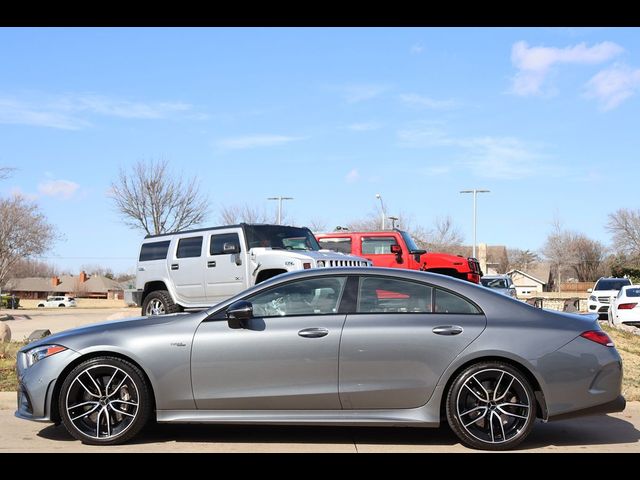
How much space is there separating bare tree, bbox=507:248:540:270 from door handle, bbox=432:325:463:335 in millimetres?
95722

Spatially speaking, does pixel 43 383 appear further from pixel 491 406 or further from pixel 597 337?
pixel 597 337

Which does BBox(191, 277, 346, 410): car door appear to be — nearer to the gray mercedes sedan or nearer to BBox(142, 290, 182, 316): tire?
the gray mercedes sedan

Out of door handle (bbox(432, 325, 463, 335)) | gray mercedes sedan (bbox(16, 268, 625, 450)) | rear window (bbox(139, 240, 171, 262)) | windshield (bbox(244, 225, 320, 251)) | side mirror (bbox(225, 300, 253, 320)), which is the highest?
windshield (bbox(244, 225, 320, 251))

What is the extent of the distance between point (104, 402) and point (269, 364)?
1.40 meters

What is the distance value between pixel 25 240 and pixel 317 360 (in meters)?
43.1

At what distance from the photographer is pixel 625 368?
33.7 ft

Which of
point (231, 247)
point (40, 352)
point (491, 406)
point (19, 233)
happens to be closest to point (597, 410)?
point (491, 406)

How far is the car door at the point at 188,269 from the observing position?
14055mm

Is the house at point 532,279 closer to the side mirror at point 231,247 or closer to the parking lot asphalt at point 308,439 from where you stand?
the side mirror at point 231,247

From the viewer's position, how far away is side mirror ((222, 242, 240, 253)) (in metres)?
13.4

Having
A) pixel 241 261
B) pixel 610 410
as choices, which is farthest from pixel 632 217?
pixel 610 410

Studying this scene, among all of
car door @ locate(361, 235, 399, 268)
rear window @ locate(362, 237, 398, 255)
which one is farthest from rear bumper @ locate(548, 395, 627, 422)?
rear window @ locate(362, 237, 398, 255)

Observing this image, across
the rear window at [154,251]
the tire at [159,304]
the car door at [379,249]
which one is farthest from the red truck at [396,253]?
the tire at [159,304]
